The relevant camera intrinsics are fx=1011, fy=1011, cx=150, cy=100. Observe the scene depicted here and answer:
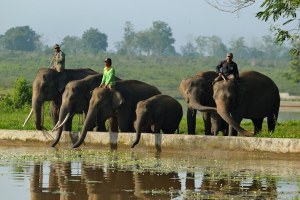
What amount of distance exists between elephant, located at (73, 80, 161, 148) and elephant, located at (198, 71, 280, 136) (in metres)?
2.01

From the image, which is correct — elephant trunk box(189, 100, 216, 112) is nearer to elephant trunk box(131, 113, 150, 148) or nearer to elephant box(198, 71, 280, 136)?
elephant box(198, 71, 280, 136)

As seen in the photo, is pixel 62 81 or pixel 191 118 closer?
pixel 191 118

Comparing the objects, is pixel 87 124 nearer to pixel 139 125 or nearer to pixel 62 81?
pixel 139 125

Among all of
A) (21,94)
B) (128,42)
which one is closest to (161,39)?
(128,42)

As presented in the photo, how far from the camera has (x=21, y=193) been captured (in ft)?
48.9

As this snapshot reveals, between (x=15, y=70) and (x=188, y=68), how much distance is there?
29.3 metres

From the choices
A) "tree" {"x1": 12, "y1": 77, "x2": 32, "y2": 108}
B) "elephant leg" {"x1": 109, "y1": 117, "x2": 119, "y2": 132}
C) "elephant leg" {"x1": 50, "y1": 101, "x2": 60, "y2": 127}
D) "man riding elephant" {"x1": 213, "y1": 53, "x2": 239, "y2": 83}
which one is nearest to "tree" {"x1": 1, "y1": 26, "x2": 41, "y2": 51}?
"tree" {"x1": 12, "y1": 77, "x2": 32, "y2": 108}

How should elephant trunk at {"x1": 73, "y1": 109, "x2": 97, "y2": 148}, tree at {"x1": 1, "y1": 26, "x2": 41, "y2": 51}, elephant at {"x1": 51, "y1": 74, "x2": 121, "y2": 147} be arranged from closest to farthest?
elephant trunk at {"x1": 73, "y1": 109, "x2": 97, "y2": 148}
elephant at {"x1": 51, "y1": 74, "x2": 121, "y2": 147}
tree at {"x1": 1, "y1": 26, "x2": 41, "y2": 51}

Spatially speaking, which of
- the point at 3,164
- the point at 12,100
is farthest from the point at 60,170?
the point at 12,100

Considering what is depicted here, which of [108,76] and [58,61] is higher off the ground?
[58,61]

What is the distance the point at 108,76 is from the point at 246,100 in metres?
3.55

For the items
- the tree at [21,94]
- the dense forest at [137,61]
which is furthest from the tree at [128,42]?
the tree at [21,94]

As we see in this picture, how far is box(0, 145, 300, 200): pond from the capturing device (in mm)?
15078

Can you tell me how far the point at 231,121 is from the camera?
23625mm
